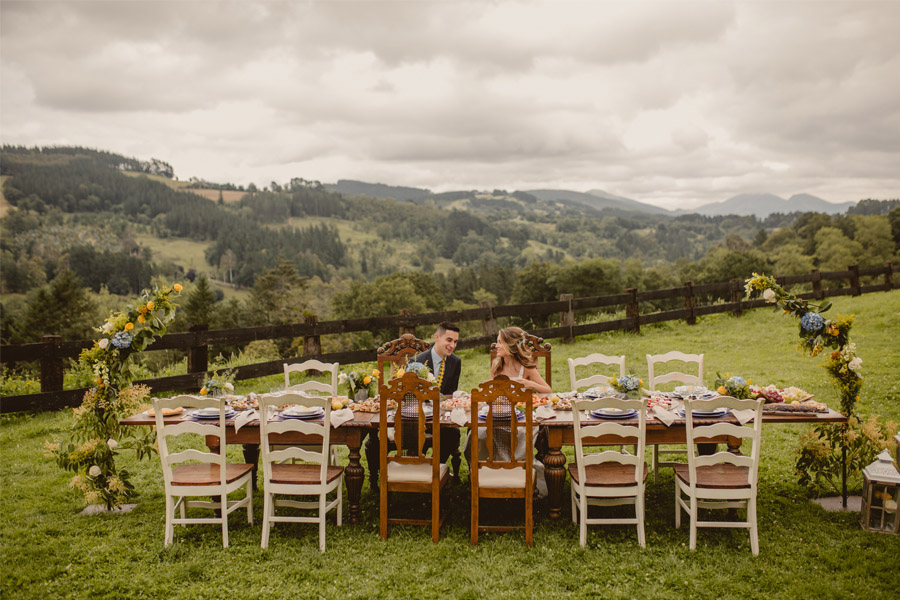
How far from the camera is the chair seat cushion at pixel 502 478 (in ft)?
14.1

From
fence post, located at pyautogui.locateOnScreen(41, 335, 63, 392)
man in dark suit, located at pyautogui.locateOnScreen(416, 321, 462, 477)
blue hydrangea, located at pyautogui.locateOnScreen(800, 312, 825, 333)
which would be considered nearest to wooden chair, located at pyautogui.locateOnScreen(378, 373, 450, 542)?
man in dark suit, located at pyautogui.locateOnScreen(416, 321, 462, 477)

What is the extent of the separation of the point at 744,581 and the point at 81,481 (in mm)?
5469

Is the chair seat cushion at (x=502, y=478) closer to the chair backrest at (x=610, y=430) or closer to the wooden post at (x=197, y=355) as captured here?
the chair backrest at (x=610, y=430)

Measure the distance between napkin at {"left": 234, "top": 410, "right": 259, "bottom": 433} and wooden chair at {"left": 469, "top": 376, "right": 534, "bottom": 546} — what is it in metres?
1.96

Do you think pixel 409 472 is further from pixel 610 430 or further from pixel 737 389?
pixel 737 389

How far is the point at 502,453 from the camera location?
14.8 ft

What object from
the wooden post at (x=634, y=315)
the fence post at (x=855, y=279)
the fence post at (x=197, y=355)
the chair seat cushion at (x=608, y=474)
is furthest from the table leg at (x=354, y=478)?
the fence post at (x=855, y=279)

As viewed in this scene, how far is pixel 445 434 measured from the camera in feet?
17.3

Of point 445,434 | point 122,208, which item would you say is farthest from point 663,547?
point 122,208

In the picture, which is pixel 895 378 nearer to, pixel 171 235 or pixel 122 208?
pixel 171 235

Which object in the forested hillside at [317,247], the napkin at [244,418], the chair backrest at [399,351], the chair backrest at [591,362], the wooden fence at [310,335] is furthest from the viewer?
the forested hillside at [317,247]

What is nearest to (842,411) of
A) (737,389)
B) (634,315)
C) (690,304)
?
(737,389)

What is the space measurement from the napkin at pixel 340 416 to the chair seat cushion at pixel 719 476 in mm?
2827

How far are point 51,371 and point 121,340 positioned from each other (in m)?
3.34
